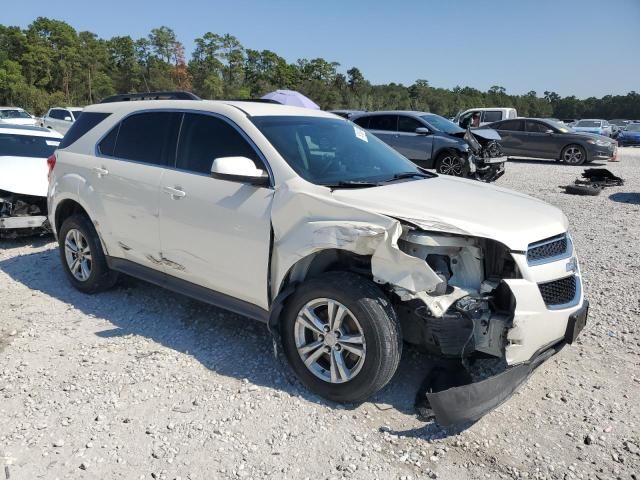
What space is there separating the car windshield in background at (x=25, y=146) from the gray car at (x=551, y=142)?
616 inches

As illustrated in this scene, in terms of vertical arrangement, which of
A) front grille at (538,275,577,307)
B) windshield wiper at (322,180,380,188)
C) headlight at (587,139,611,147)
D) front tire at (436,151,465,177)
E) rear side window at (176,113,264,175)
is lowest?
front grille at (538,275,577,307)

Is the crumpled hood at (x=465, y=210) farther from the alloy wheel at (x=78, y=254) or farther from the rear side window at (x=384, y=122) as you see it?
the rear side window at (x=384, y=122)

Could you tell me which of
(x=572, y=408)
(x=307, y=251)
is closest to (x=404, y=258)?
(x=307, y=251)

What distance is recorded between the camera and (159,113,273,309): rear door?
356cm

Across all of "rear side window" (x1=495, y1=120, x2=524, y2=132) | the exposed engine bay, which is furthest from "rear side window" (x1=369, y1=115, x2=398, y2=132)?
the exposed engine bay

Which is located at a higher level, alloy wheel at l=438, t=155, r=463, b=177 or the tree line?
the tree line

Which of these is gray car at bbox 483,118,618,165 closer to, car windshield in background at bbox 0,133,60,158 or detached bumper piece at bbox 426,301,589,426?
car windshield in background at bbox 0,133,60,158

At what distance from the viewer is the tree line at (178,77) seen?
64875mm

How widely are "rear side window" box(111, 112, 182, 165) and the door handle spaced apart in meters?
0.27

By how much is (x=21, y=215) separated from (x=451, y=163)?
9.96 meters

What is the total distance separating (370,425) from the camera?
10.2 feet

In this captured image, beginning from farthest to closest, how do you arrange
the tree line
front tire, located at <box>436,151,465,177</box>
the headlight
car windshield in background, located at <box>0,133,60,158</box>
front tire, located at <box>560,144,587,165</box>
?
the tree line → front tire, located at <box>560,144,587,165</box> → the headlight → front tire, located at <box>436,151,465,177</box> → car windshield in background, located at <box>0,133,60,158</box>

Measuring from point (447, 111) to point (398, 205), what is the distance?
95.0 metres

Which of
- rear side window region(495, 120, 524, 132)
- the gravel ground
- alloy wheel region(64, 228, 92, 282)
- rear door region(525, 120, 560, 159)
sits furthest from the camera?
rear side window region(495, 120, 524, 132)
